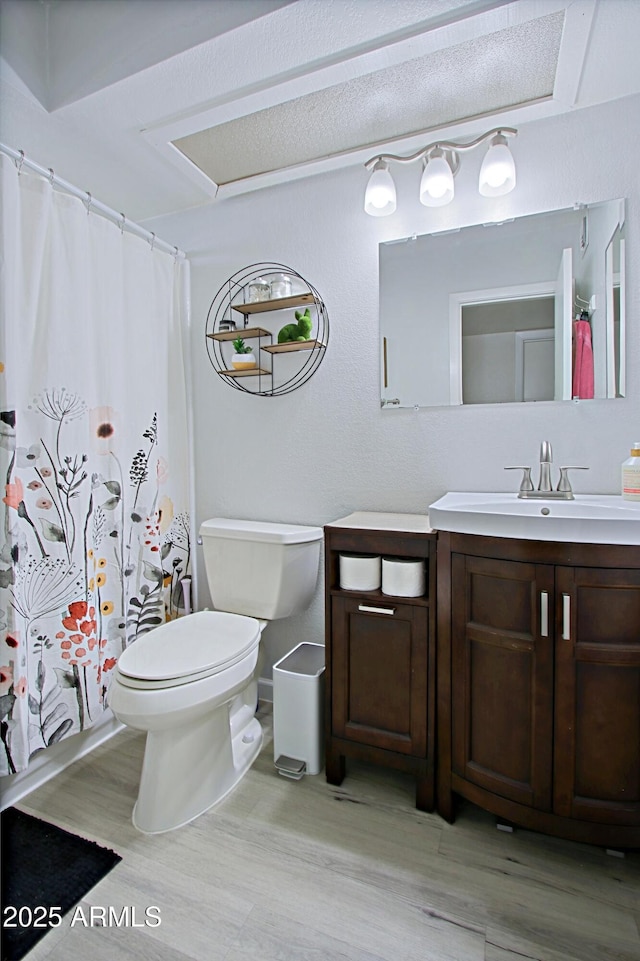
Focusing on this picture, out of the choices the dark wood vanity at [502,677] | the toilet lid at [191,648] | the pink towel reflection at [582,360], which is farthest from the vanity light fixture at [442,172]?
the toilet lid at [191,648]

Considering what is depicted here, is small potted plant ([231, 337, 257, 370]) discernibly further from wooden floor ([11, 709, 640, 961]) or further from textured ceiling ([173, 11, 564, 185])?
wooden floor ([11, 709, 640, 961])

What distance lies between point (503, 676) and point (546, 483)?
61 centimetres

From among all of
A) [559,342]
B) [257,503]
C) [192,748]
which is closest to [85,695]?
[192,748]

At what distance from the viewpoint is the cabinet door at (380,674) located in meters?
1.42

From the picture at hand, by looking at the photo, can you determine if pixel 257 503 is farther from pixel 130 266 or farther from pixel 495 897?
pixel 495 897

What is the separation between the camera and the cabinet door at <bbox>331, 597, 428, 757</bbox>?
4.65ft

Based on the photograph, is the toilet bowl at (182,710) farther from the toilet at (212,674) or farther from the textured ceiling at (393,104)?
the textured ceiling at (393,104)

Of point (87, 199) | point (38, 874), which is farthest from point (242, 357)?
point (38, 874)

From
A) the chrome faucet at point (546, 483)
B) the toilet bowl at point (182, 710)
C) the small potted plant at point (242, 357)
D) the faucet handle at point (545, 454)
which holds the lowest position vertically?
the toilet bowl at point (182, 710)

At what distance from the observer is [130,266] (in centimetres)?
183

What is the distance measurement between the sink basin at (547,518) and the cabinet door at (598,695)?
92 millimetres

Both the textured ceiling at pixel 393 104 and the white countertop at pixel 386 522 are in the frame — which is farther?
the white countertop at pixel 386 522

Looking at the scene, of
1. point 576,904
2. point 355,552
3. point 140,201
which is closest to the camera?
point 576,904

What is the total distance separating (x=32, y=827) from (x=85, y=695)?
37 cm
